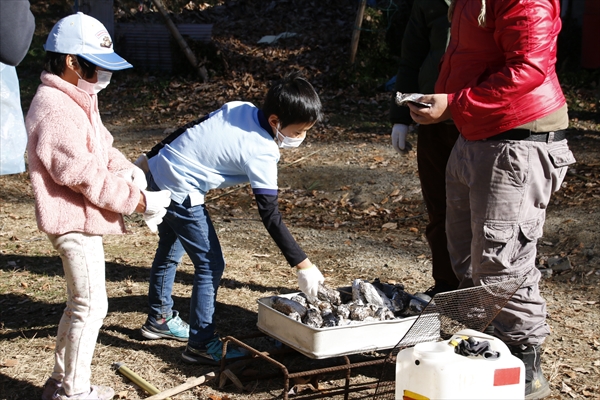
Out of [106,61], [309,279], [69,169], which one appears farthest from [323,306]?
[106,61]

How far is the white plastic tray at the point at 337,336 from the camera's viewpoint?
11.1ft

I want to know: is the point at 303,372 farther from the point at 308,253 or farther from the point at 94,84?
the point at 308,253

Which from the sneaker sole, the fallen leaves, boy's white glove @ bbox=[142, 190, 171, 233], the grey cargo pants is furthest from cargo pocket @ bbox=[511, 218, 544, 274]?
the fallen leaves

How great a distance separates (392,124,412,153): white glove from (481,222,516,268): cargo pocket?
1.39 meters

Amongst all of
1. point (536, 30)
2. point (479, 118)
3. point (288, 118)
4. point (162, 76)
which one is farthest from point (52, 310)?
point (162, 76)

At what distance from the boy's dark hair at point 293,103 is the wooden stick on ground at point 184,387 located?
1391mm

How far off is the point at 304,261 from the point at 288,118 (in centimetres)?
73

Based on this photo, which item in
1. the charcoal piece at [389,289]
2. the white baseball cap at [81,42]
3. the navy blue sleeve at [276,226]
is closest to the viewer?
the white baseball cap at [81,42]

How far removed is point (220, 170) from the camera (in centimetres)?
380

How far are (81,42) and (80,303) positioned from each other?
118 centimetres

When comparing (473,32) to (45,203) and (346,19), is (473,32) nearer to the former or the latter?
(45,203)

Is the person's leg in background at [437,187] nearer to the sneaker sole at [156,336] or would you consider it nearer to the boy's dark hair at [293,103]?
the boy's dark hair at [293,103]

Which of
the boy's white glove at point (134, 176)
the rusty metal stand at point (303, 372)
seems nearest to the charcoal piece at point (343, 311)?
the rusty metal stand at point (303, 372)

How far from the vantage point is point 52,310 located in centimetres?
482
